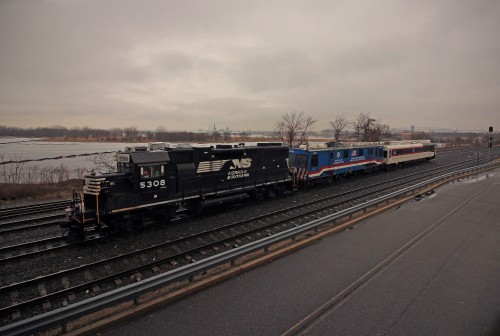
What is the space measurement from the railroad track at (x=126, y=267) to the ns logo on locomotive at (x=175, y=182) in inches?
95.2

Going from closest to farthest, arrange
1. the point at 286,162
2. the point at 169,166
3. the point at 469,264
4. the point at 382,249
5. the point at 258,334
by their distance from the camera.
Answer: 1. the point at 258,334
2. the point at 469,264
3. the point at 382,249
4. the point at 169,166
5. the point at 286,162

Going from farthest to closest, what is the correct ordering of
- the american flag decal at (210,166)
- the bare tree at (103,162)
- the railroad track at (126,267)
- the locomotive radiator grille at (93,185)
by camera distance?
1. the bare tree at (103,162)
2. the american flag decal at (210,166)
3. the locomotive radiator grille at (93,185)
4. the railroad track at (126,267)

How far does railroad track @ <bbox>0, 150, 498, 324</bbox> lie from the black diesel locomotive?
2.39 m

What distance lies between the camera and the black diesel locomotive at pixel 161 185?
11.9m

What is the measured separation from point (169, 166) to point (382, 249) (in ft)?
31.0

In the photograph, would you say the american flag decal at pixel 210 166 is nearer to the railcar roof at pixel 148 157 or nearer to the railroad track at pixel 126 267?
the railcar roof at pixel 148 157

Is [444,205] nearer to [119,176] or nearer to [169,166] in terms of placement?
[169,166]

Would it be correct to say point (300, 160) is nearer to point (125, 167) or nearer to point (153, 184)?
point (153, 184)

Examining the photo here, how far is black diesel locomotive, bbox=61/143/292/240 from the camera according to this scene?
1186 cm

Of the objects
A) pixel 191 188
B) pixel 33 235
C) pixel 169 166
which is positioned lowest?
pixel 33 235

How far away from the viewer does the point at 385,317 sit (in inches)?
241

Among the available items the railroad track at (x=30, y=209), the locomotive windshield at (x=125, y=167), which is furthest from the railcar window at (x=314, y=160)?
the railroad track at (x=30, y=209)

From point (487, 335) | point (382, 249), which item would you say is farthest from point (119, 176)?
point (487, 335)

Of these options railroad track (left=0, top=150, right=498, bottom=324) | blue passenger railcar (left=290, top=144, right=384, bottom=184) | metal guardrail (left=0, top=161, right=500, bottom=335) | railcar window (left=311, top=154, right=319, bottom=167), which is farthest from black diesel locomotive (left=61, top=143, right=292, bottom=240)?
metal guardrail (left=0, top=161, right=500, bottom=335)
